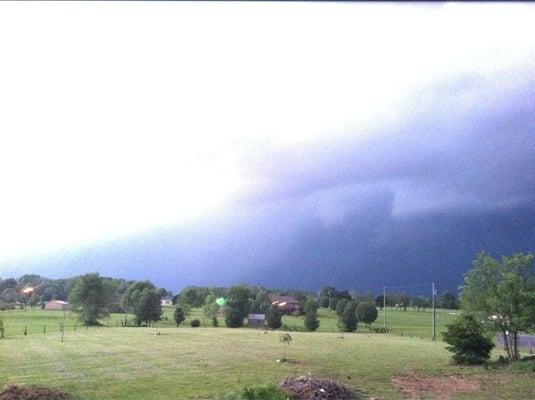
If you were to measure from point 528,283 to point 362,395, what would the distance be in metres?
20.0

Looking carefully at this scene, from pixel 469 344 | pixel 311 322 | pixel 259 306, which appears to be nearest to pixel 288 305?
pixel 259 306

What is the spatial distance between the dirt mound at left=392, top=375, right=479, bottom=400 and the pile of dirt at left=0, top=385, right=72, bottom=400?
1571 cm

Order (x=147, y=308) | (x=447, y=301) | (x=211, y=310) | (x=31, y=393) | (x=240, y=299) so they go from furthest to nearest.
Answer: (x=447, y=301), (x=211, y=310), (x=240, y=299), (x=147, y=308), (x=31, y=393)

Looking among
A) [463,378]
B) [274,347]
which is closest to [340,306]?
[274,347]

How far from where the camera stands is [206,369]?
103 ft

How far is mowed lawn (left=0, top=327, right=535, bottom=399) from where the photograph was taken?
2531 centimetres

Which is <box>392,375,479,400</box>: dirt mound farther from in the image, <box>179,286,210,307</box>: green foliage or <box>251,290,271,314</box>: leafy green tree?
<box>179,286,210,307</box>: green foliage

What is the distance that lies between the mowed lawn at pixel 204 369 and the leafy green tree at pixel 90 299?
4959cm

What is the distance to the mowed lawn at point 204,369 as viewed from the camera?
25.3 m

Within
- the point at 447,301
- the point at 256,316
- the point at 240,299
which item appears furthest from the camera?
the point at 447,301

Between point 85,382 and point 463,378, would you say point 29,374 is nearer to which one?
point 85,382

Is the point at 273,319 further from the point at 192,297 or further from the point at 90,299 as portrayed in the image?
the point at 192,297

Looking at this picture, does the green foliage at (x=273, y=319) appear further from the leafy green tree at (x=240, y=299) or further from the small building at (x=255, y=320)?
the leafy green tree at (x=240, y=299)

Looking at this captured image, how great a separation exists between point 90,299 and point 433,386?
267ft
